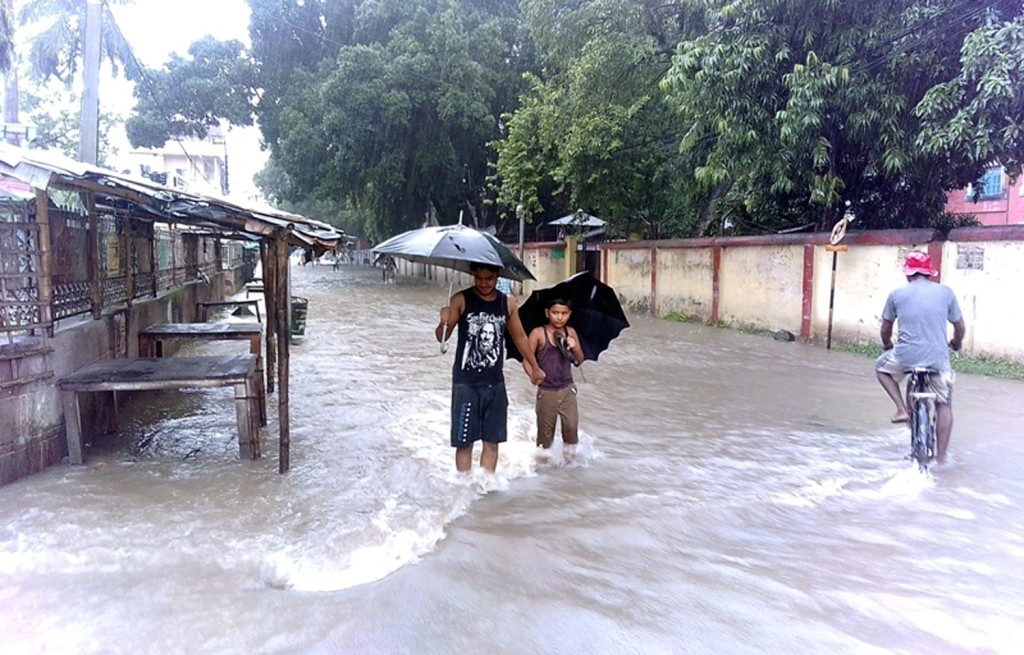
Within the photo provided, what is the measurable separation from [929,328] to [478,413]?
141 inches

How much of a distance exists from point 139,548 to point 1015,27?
11011mm

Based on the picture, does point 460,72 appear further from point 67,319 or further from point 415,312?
point 67,319

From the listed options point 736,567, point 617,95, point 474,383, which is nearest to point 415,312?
point 617,95

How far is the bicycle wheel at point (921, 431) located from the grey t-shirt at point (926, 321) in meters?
0.34

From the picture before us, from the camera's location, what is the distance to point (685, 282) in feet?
55.2

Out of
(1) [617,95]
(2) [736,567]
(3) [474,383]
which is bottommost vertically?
(2) [736,567]

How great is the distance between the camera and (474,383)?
4902mm

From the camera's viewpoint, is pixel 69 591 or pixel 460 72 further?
pixel 460 72

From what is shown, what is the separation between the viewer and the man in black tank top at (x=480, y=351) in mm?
4832

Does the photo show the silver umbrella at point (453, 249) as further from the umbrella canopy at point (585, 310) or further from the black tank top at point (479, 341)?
the umbrella canopy at point (585, 310)

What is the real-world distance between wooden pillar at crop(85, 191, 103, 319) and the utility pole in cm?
477

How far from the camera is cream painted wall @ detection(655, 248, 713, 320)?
52.8 feet

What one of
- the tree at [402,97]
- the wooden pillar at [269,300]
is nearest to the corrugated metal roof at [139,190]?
the wooden pillar at [269,300]

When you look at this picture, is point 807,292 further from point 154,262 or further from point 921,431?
point 154,262
